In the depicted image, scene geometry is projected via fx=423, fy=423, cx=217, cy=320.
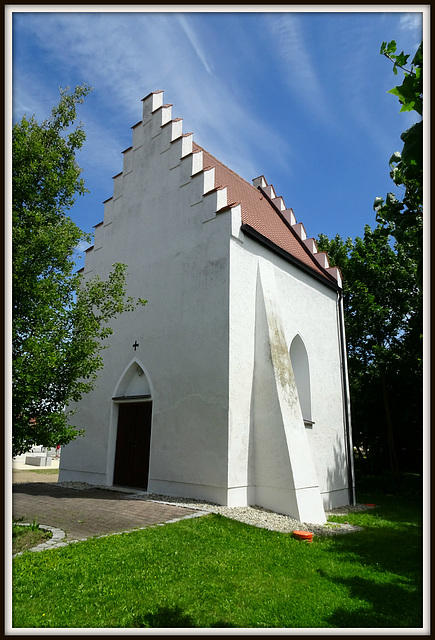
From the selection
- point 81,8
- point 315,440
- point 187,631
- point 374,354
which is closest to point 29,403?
point 187,631

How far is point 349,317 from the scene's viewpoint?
21.5 m

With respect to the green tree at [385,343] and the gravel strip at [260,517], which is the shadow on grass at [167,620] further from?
the green tree at [385,343]

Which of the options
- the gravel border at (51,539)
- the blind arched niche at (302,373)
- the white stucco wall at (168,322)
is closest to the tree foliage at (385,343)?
the blind arched niche at (302,373)

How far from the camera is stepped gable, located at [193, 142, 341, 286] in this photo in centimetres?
1404

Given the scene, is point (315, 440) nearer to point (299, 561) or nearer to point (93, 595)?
point (299, 561)

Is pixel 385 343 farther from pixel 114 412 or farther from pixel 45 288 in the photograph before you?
pixel 45 288

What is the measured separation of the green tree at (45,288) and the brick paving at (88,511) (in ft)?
5.43

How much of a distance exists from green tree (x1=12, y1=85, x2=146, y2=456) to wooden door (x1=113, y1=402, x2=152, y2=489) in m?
4.64

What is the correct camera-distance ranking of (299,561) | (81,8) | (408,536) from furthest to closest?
(408,536), (299,561), (81,8)

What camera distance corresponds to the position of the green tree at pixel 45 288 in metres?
6.64

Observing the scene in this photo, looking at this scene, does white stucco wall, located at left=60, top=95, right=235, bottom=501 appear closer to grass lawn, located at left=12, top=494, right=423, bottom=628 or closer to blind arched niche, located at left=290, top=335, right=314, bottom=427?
grass lawn, located at left=12, top=494, right=423, bottom=628

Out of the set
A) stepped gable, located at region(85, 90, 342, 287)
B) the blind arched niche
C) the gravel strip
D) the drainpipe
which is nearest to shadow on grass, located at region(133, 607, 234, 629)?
the gravel strip

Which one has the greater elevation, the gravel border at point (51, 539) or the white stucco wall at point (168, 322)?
the white stucco wall at point (168, 322)

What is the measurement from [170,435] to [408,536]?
6.15 m
